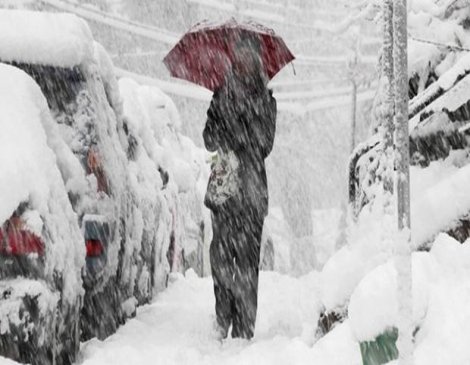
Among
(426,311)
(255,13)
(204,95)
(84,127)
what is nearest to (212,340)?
(84,127)

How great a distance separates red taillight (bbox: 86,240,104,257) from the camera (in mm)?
5348

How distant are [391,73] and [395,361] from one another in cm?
103

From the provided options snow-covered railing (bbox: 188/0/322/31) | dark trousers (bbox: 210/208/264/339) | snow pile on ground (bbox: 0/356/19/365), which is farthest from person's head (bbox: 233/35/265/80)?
snow-covered railing (bbox: 188/0/322/31)

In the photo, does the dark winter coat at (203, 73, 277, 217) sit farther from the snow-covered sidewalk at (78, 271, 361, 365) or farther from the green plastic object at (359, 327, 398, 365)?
the green plastic object at (359, 327, 398, 365)

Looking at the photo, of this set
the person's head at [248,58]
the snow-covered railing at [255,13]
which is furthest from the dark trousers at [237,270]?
the snow-covered railing at [255,13]

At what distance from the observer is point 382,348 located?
314 cm

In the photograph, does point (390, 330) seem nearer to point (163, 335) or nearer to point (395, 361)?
point (395, 361)

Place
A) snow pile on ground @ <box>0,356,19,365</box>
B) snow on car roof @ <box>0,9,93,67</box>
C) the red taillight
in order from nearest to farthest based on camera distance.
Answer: snow pile on ground @ <box>0,356,19,365</box>
snow on car roof @ <box>0,9,93,67</box>
the red taillight

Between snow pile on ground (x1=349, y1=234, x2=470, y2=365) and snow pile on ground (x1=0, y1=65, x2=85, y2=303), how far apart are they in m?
1.73

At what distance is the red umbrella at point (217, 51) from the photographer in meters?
6.31

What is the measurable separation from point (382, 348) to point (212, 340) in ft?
→ 9.04

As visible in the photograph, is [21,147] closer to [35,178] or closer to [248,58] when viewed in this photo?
[35,178]

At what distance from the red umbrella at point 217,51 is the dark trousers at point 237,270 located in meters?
1.08

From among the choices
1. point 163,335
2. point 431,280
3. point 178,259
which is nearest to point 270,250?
point 178,259
